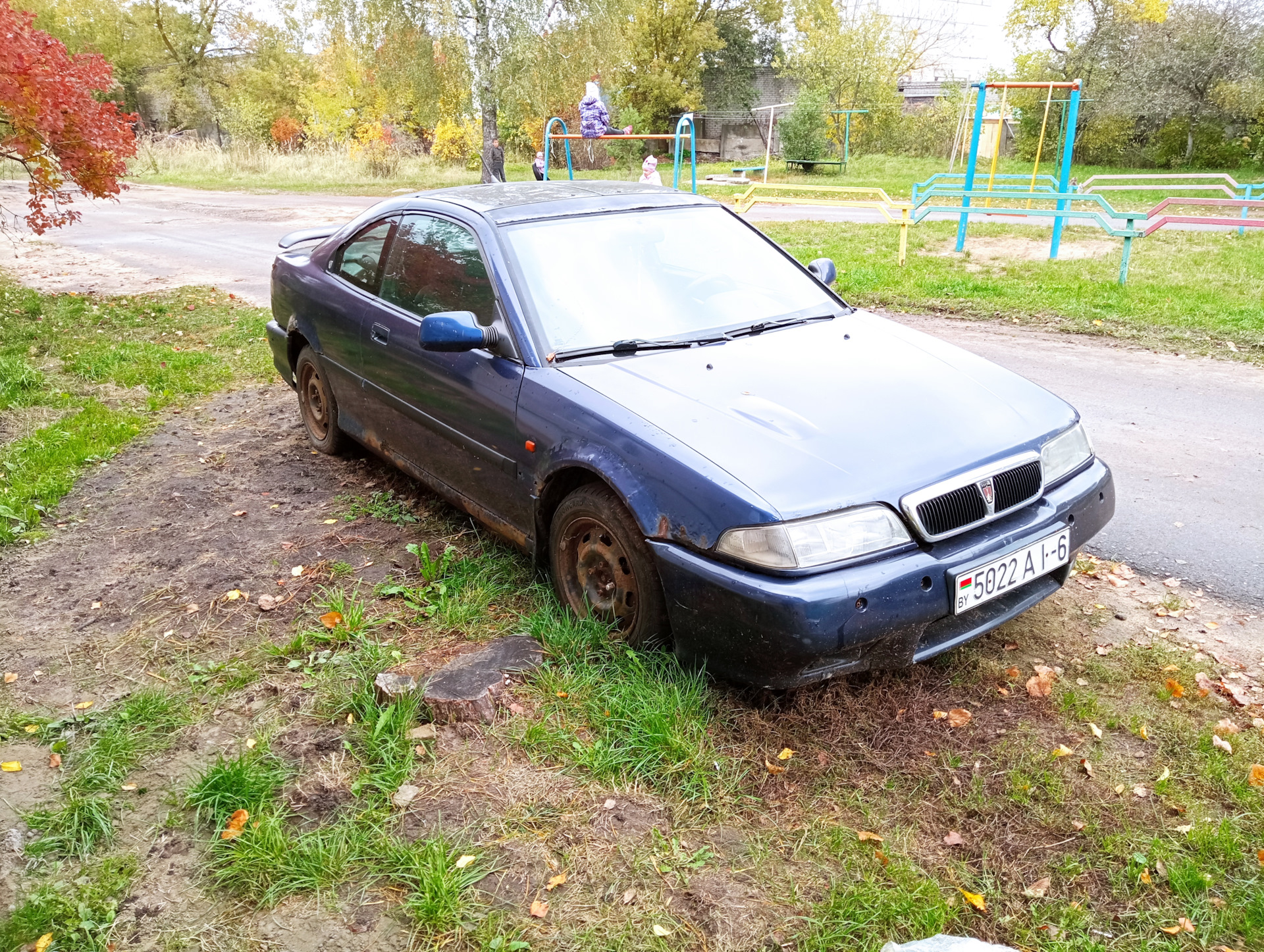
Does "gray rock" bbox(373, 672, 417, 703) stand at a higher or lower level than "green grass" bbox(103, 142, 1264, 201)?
lower

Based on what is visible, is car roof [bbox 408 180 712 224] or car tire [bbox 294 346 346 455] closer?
car roof [bbox 408 180 712 224]

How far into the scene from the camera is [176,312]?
9.81 metres

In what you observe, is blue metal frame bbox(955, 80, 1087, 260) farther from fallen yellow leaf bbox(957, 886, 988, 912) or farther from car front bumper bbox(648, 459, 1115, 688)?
fallen yellow leaf bbox(957, 886, 988, 912)

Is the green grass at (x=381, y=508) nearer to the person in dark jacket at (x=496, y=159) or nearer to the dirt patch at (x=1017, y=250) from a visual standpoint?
the dirt patch at (x=1017, y=250)

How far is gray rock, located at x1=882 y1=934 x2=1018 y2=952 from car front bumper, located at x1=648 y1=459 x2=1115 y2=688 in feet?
2.71

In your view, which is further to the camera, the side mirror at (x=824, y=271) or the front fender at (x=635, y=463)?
the side mirror at (x=824, y=271)

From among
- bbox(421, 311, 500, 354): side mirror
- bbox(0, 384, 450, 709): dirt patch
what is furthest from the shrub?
bbox(421, 311, 500, 354): side mirror

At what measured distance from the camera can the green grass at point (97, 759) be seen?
2738 mm

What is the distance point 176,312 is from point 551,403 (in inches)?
307

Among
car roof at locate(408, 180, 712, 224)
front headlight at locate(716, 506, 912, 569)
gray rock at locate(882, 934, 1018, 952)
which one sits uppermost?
car roof at locate(408, 180, 712, 224)

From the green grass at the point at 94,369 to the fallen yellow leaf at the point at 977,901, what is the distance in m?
4.54

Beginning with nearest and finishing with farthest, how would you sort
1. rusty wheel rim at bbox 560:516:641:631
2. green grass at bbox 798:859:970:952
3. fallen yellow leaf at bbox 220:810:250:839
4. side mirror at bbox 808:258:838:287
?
green grass at bbox 798:859:970:952 < fallen yellow leaf at bbox 220:810:250:839 < rusty wheel rim at bbox 560:516:641:631 < side mirror at bbox 808:258:838:287

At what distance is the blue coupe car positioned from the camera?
2877mm

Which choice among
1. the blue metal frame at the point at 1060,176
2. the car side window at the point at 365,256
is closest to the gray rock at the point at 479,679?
the car side window at the point at 365,256
